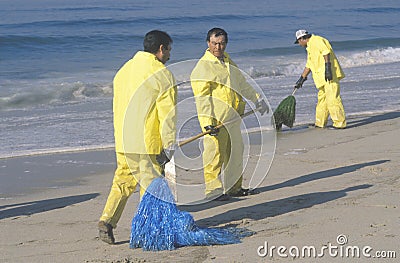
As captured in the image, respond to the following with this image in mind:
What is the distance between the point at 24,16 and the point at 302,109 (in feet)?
112

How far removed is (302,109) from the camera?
13.9 m

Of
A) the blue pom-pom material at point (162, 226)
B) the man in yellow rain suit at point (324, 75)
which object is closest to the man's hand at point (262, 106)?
the blue pom-pom material at point (162, 226)

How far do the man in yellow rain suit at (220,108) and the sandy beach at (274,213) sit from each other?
0.90ft

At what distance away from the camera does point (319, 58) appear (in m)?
11.8

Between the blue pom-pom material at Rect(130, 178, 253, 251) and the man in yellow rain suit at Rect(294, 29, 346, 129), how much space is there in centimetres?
602

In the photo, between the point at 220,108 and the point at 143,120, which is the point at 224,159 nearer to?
the point at 220,108

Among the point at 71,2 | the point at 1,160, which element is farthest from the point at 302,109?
the point at 71,2

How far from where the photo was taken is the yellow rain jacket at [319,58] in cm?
1161

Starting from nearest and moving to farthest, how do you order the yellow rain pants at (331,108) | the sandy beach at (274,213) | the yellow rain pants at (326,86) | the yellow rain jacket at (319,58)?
the sandy beach at (274,213) → the yellow rain jacket at (319,58) → the yellow rain pants at (326,86) → the yellow rain pants at (331,108)

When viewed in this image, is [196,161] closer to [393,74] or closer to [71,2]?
[393,74]

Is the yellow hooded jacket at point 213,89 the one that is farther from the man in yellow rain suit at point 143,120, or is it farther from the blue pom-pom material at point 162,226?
the blue pom-pom material at point 162,226

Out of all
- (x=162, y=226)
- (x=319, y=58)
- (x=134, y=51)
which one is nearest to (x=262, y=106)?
(x=162, y=226)

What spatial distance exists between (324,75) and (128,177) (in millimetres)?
6205

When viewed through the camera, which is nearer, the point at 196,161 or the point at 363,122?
the point at 196,161
